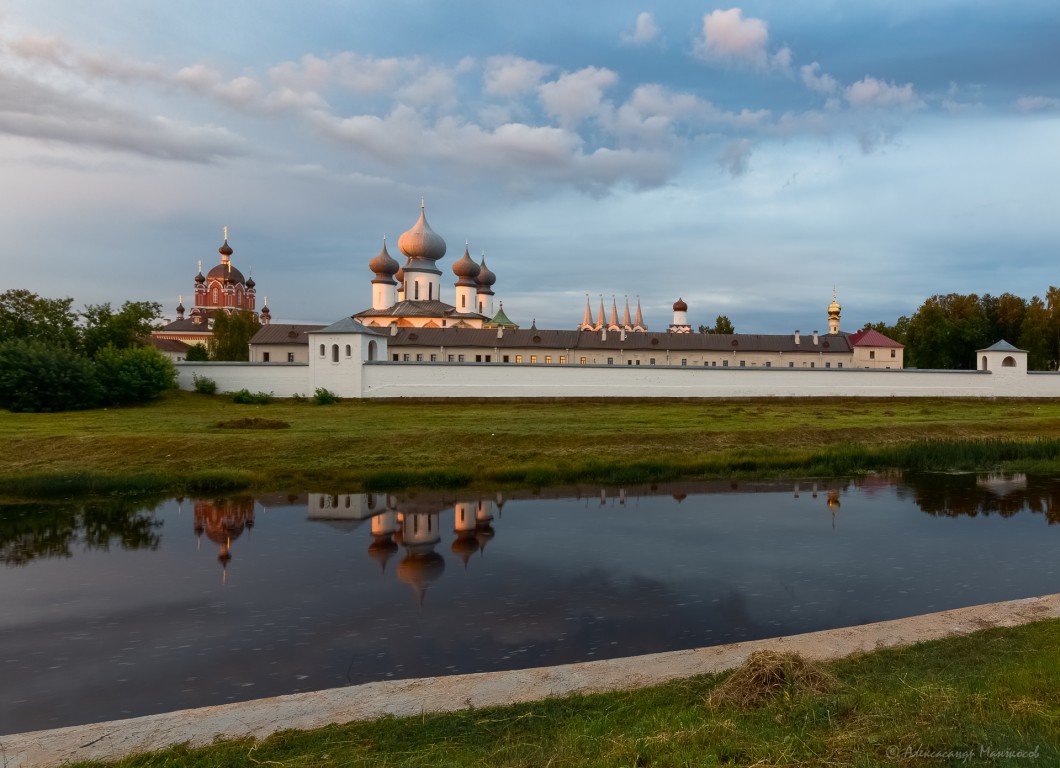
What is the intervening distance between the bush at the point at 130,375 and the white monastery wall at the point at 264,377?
8.06 ft

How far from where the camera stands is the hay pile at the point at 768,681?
Answer: 5.28m

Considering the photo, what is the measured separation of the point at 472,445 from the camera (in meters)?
22.0

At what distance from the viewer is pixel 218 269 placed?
84.2 metres

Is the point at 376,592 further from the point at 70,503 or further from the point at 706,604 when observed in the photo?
the point at 70,503

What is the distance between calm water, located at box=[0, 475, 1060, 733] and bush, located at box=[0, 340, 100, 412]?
539 inches

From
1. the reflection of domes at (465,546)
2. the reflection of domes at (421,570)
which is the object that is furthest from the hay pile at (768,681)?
the reflection of domes at (465,546)

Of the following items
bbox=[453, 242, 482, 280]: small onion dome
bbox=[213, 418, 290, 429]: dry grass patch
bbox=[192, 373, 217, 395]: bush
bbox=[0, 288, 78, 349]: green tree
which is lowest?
bbox=[213, 418, 290, 429]: dry grass patch

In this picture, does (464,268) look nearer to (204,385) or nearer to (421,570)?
(204,385)

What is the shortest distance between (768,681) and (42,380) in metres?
29.2

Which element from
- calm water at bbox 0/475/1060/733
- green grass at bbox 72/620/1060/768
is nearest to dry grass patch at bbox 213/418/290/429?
calm water at bbox 0/475/1060/733

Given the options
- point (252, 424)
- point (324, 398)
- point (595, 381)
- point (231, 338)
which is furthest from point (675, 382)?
point (231, 338)

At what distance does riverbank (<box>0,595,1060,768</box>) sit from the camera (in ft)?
14.5

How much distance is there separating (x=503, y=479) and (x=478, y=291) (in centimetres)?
5016

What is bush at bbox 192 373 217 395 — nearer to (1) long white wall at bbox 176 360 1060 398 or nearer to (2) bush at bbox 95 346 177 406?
(1) long white wall at bbox 176 360 1060 398
